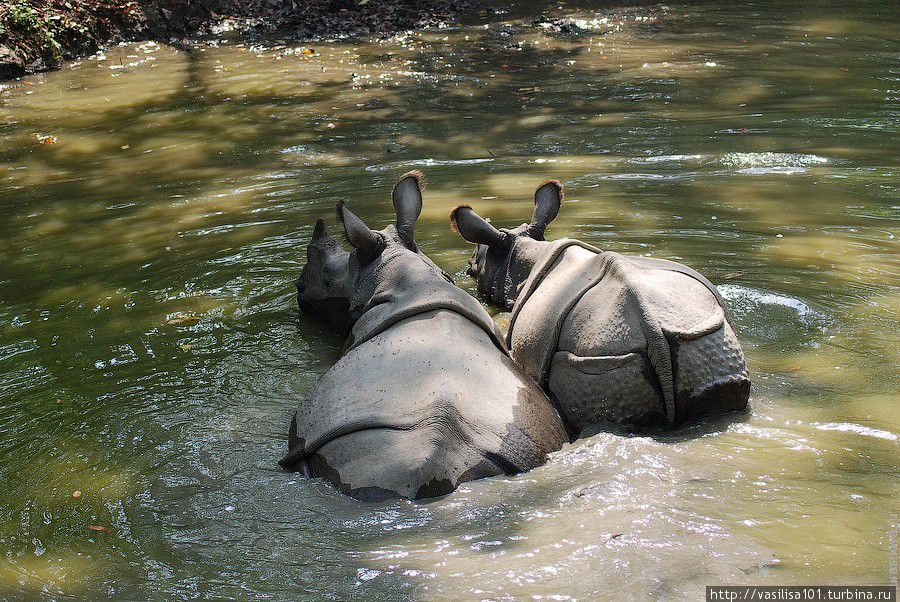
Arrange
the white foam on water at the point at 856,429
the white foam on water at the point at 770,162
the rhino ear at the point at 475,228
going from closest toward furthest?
1. the white foam on water at the point at 856,429
2. the rhino ear at the point at 475,228
3. the white foam on water at the point at 770,162

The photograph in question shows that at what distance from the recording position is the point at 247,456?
4.81 metres

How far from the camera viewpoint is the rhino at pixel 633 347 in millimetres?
4660

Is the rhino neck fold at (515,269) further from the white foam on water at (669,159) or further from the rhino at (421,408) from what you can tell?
the white foam on water at (669,159)

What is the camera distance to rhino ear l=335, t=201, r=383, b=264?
5.73 metres

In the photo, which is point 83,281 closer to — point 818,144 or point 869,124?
point 818,144

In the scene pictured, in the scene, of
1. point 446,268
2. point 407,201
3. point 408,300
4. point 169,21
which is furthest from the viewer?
point 169,21

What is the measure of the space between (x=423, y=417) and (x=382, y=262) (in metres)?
1.78

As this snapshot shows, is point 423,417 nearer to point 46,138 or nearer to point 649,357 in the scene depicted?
point 649,357

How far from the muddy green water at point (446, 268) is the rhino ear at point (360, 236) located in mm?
813

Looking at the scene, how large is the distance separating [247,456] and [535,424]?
1451 mm

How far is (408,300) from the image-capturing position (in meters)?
5.25

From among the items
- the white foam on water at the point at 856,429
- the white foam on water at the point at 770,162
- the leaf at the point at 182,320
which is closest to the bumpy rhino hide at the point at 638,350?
the white foam on water at the point at 856,429

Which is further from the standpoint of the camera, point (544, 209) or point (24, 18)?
point (24, 18)

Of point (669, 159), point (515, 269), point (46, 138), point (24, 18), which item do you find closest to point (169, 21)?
point (24, 18)
